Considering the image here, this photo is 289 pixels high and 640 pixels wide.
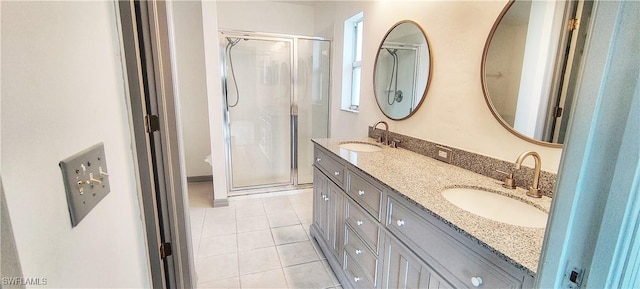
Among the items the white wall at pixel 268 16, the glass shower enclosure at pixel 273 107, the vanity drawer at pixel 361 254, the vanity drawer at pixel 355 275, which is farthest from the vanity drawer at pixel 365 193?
the white wall at pixel 268 16

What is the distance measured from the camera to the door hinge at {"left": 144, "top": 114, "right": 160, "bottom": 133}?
1239mm

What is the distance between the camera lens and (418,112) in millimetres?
1995

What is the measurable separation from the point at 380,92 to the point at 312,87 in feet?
4.44

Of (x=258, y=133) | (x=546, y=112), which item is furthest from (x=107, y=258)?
(x=258, y=133)

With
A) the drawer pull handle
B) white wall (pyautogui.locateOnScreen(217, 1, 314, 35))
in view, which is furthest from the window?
the drawer pull handle

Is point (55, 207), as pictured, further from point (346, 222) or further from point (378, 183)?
point (346, 222)

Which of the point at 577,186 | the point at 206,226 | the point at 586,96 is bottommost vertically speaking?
the point at 206,226

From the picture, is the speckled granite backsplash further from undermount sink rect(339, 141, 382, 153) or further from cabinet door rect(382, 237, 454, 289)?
cabinet door rect(382, 237, 454, 289)

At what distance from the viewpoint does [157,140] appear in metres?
1.30

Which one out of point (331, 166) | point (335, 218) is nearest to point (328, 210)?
point (335, 218)

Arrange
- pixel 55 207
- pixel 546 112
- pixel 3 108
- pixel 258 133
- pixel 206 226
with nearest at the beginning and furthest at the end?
pixel 3 108 < pixel 55 207 < pixel 546 112 < pixel 206 226 < pixel 258 133

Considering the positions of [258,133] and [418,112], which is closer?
[418,112]

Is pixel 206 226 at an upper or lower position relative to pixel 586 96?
lower

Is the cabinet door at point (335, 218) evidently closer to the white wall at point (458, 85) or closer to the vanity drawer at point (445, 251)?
the vanity drawer at point (445, 251)
